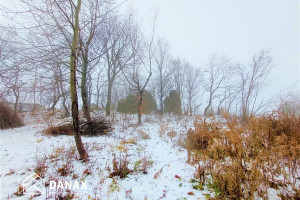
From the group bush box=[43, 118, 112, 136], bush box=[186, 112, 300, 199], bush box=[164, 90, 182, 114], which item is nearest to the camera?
bush box=[186, 112, 300, 199]

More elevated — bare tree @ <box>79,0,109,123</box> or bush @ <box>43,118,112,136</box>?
bare tree @ <box>79,0,109,123</box>

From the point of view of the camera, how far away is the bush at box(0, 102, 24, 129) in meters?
6.25

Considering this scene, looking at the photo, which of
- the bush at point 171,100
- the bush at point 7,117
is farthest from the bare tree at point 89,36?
the bush at point 171,100

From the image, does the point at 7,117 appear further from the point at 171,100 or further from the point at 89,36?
the point at 171,100

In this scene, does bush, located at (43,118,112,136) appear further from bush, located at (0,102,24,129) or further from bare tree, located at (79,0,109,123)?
bush, located at (0,102,24,129)

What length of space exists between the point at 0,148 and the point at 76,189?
3.92 m

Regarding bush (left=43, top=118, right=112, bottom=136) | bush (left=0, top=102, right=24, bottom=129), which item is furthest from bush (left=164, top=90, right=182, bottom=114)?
bush (left=0, top=102, right=24, bottom=129)

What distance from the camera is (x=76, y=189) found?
2.08 m

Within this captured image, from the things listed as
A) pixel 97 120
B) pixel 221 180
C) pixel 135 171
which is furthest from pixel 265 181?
pixel 97 120

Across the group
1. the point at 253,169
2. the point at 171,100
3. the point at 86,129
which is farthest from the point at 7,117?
the point at 171,100

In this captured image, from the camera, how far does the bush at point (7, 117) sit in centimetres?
625

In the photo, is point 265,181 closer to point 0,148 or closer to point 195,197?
point 195,197

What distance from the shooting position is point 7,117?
21.1 feet

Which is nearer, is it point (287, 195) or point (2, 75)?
point (287, 195)
